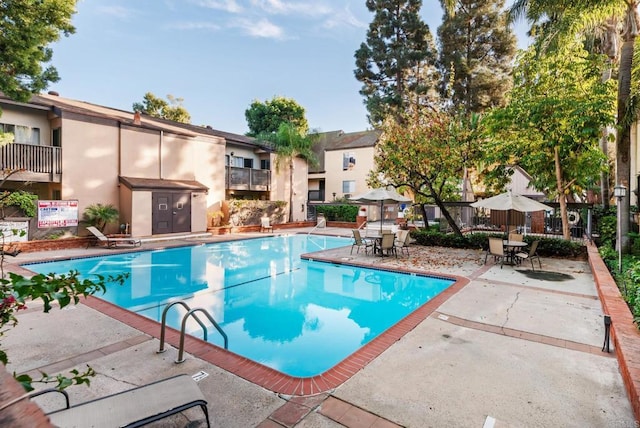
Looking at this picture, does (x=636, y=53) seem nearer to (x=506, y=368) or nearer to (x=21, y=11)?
(x=506, y=368)

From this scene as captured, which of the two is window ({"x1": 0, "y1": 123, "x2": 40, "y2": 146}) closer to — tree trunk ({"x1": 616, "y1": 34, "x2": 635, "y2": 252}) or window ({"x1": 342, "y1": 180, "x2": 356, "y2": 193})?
window ({"x1": 342, "y1": 180, "x2": 356, "y2": 193})

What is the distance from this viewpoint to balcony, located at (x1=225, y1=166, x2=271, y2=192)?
23.6m

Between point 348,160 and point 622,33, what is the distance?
22502 millimetres

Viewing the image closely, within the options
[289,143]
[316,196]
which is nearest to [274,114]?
[316,196]

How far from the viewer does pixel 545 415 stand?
3.60m

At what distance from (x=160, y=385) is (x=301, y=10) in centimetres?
2144

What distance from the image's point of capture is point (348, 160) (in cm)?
3294

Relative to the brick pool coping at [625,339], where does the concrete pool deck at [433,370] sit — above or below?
below

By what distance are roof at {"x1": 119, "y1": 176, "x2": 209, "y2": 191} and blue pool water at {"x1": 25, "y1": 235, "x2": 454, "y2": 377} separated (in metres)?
4.12

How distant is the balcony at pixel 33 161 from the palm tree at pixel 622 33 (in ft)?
69.1

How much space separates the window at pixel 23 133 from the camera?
50.1ft

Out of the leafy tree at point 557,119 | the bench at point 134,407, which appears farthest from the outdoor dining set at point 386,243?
the bench at point 134,407

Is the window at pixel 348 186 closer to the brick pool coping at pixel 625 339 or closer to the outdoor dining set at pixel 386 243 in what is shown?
the outdoor dining set at pixel 386 243

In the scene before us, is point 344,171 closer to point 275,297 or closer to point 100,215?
point 100,215
